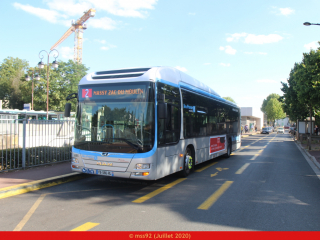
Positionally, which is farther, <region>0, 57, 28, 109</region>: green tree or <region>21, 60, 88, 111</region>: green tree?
<region>0, 57, 28, 109</region>: green tree

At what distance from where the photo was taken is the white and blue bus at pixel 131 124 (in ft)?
21.1

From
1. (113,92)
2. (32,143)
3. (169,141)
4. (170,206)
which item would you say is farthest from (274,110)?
(170,206)

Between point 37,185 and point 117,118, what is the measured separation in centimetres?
288

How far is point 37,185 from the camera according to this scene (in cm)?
712

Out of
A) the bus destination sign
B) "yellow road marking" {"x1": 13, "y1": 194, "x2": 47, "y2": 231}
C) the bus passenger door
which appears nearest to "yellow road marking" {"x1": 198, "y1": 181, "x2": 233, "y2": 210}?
the bus passenger door

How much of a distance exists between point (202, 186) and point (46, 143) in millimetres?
6044

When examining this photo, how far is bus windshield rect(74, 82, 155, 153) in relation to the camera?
6.44 meters

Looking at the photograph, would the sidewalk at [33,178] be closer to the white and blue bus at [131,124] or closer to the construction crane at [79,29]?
the white and blue bus at [131,124]

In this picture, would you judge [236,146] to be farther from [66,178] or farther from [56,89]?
[56,89]

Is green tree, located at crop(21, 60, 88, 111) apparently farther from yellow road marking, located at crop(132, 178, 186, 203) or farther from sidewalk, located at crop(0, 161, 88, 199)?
yellow road marking, located at crop(132, 178, 186, 203)

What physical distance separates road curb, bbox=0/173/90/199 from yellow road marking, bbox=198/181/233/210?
4297 millimetres

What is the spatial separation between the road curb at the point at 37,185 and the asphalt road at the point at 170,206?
22 centimetres

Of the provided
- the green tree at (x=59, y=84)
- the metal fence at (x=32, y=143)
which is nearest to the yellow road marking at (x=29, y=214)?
the metal fence at (x=32, y=143)

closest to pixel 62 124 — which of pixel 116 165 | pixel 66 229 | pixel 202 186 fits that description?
pixel 116 165
